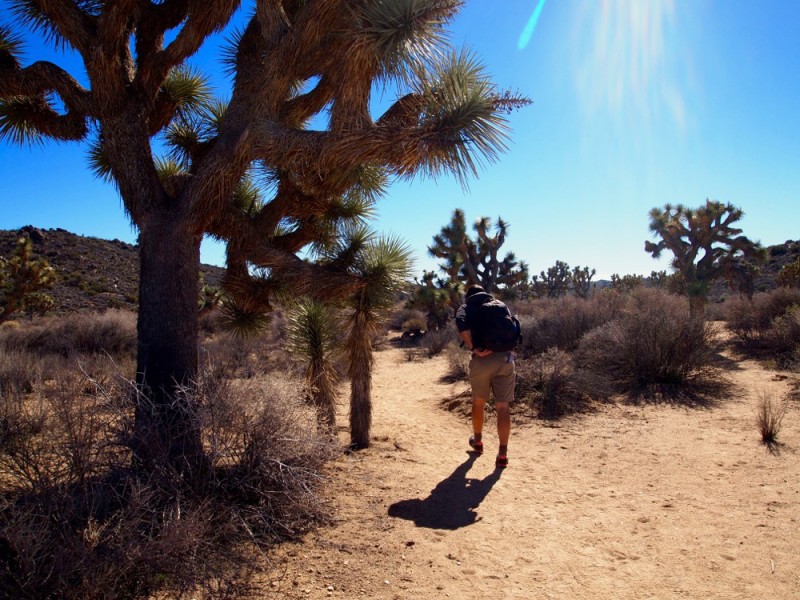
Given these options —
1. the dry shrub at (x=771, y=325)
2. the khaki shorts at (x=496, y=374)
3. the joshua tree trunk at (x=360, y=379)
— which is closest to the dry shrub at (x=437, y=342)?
the dry shrub at (x=771, y=325)

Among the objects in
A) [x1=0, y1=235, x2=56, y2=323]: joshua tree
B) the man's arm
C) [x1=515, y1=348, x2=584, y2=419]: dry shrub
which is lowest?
[x1=515, y1=348, x2=584, y2=419]: dry shrub

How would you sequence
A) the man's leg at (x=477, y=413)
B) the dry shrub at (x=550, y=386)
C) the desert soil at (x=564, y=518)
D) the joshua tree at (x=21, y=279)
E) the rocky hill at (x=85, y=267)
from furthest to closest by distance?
1. the rocky hill at (x=85, y=267)
2. the joshua tree at (x=21, y=279)
3. the dry shrub at (x=550, y=386)
4. the man's leg at (x=477, y=413)
5. the desert soil at (x=564, y=518)

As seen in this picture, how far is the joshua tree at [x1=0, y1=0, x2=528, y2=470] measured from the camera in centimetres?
376

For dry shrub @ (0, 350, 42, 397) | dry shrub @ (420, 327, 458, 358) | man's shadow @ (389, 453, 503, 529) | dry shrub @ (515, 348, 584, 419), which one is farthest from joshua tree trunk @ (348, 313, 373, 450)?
dry shrub @ (420, 327, 458, 358)

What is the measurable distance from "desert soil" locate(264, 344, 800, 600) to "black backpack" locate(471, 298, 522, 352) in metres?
1.31

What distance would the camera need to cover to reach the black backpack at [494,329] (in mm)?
4996

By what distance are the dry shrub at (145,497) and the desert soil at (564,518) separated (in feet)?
1.09

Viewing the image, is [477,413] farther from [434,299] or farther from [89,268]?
[89,268]

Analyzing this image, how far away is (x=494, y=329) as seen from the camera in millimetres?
5004

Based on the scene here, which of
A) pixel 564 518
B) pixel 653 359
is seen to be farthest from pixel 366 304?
pixel 653 359

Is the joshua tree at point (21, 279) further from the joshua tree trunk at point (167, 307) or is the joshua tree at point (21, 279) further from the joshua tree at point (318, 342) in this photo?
the joshua tree trunk at point (167, 307)

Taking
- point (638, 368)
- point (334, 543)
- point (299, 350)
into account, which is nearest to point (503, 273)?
point (638, 368)

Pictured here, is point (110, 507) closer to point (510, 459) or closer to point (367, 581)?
point (367, 581)

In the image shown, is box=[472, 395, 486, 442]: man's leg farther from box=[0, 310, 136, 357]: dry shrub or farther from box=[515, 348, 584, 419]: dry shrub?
box=[0, 310, 136, 357]: dry shrub
